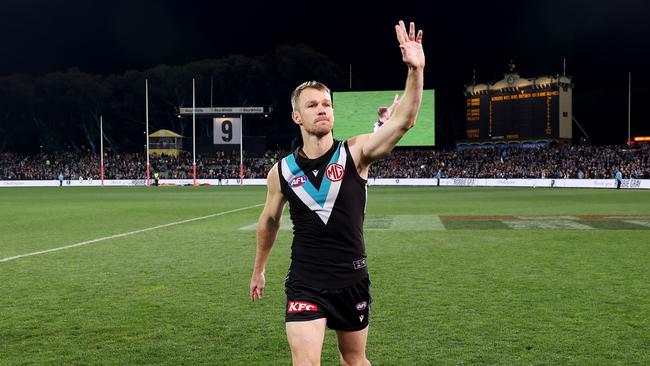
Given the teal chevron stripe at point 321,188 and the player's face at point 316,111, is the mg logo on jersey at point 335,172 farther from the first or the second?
the player's face at point 316,111

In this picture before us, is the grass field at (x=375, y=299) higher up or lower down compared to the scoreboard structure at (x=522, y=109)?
lower down

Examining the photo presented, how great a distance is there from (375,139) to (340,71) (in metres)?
98.5

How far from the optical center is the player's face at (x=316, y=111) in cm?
379

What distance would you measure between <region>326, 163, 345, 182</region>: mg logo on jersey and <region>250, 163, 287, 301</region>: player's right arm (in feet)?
1.34

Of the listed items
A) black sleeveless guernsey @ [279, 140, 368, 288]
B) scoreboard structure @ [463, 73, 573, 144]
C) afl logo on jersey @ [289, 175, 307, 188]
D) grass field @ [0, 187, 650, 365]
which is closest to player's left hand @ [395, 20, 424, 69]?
black sleeveless guernsey @ [279, 140, 368, 288]

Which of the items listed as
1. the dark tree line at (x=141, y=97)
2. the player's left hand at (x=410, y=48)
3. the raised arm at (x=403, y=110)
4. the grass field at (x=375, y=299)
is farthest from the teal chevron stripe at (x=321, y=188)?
the dark tree line at (x=141, y=97)

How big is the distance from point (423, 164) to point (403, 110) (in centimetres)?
6620

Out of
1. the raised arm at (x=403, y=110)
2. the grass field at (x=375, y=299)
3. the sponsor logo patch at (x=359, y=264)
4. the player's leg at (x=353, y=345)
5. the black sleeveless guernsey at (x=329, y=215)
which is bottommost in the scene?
the grass field at (x=375, y=299)

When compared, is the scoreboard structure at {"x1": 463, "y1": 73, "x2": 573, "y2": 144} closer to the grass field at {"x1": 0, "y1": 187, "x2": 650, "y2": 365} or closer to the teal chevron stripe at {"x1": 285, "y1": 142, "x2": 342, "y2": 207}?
the grass field at {"x1": 0, "y1": 187, "x2": 650, "y2": 365}

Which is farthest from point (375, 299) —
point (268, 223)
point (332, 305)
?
point (332, 305)

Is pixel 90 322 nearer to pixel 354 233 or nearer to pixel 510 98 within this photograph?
pixel 354 233

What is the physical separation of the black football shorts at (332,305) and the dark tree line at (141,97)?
Result: 91.9 metres

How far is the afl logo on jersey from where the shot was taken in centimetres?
391

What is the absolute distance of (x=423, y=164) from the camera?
69.1 m
